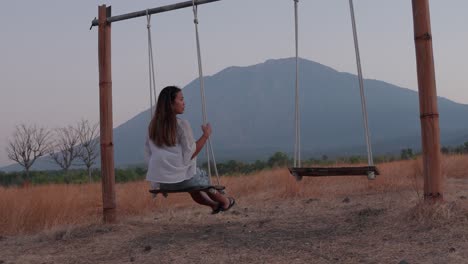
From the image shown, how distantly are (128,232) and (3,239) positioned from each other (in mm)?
1519

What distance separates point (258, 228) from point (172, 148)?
4.10 ft

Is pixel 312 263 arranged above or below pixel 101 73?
below

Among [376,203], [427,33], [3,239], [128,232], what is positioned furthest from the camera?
[376,203]

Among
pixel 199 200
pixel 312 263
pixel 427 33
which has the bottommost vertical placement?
pixel 312 263

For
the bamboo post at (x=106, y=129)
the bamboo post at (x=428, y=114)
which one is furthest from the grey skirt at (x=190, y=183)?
the bamboo post at (x=428, y=114)

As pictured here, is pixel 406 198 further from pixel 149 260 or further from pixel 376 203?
pixel 149 260

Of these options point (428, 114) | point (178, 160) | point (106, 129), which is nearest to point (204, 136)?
point (178, 160)

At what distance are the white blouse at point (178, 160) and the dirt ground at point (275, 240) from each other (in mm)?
569

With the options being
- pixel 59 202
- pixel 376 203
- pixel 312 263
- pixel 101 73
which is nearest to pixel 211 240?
pixel 312 263

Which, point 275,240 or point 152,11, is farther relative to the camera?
point 152,11

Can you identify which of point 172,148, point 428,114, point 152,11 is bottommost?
point 172,148

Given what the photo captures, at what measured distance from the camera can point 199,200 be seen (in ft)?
18.7

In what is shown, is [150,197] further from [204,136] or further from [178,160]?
[204,136]

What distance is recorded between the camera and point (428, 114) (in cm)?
528
